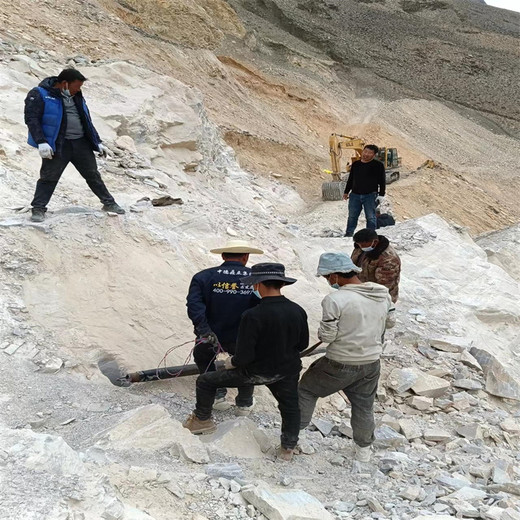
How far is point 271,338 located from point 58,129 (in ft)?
9.69

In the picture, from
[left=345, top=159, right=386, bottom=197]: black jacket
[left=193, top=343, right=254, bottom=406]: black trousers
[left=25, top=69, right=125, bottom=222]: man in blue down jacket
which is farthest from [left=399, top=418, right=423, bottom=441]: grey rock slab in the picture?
[left=345, top=159, right=386, bottom=197]: black jacket

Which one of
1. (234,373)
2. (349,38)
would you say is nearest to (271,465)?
(234,373)

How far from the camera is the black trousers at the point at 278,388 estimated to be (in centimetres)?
391

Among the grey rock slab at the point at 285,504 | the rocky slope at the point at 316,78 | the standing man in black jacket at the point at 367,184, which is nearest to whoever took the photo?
the grey rock slab at the point at 285,504

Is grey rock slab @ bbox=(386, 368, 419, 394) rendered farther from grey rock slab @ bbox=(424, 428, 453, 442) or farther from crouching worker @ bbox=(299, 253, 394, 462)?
crouching worker @ bbox=(299, 253, 394, 462)

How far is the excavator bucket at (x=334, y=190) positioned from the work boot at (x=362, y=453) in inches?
475

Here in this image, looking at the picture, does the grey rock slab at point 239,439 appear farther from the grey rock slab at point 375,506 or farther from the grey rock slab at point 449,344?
the grey rock slab at point 449,344

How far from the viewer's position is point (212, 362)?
436 cm

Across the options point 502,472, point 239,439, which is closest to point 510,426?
point 502,472

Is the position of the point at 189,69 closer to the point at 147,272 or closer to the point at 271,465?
the point at 147,272

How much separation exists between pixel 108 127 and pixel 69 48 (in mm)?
5948

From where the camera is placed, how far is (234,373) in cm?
393

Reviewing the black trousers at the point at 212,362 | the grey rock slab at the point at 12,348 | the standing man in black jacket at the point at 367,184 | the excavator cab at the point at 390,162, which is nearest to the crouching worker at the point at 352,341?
the black trousers at the point at 212,362

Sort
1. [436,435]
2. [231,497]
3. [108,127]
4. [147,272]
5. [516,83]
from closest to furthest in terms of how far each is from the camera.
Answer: [231,497]
[436,435]
[147,272]
[108,127]
[516,83]
